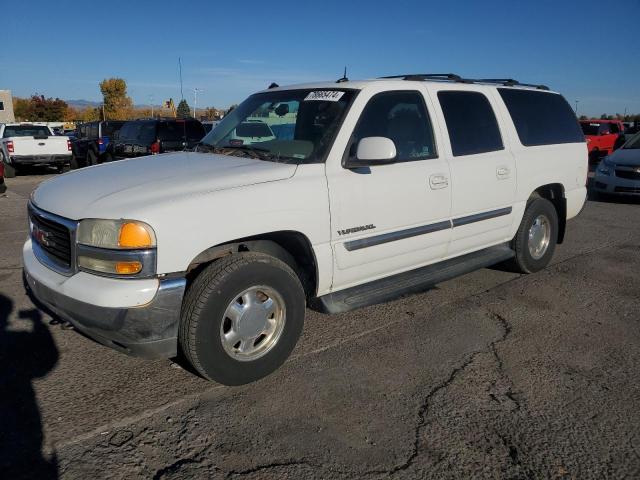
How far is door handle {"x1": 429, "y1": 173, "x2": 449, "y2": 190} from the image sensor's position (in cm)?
412

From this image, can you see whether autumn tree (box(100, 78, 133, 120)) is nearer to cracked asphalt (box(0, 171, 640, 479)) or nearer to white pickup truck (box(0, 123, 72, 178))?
white pickup truck (box(0, 123, 72, 178))

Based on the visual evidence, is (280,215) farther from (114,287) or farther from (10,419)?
(10,419)

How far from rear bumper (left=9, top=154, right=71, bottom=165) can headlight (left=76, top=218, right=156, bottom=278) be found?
16.0 metres

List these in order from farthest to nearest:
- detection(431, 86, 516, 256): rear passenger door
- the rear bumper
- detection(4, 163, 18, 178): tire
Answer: the rear bumper, detection(4, 163, 18, 178): tire, detection(431, 86, 516, 256): rear passenger door

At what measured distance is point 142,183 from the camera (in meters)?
3.25

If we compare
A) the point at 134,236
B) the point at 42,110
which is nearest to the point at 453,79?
the point at 134,236

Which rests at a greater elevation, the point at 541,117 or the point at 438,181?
the point at 541,117

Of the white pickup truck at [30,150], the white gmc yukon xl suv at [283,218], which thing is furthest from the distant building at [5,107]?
the white gmc yukon xl suv at [283,218]

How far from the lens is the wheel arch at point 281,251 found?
3172 millimetres

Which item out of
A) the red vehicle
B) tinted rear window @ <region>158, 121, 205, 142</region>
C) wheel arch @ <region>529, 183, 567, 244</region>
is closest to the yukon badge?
wheel arch @ <region>529, 183, 567, 244</region>

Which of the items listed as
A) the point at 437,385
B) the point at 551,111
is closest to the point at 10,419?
the point at 437,385

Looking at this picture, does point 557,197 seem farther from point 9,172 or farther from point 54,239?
point 9,172

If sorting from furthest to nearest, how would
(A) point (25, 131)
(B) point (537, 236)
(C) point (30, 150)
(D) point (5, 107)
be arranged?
1. (D) point (5, 107)
2. (A) point (25, 131)
3. (C) point (30, 150)
4. (B) point (537, 236)

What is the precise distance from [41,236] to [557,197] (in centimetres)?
499
